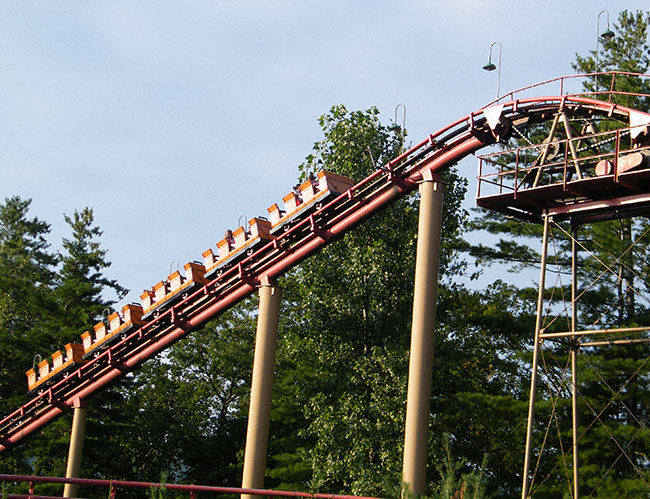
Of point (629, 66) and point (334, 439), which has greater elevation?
point (629, 66)

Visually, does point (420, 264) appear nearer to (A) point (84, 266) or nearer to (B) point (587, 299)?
(B) point (587, 299)

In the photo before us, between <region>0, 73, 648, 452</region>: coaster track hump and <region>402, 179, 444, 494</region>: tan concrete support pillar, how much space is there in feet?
3.17

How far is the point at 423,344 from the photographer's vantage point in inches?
608

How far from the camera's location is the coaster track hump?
16422mm

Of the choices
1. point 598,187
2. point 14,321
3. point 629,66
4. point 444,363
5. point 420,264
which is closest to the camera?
point 598,187

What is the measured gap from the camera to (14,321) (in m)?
44.8

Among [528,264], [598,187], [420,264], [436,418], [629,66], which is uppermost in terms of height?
[629,66]

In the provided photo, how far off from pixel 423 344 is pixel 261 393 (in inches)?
183

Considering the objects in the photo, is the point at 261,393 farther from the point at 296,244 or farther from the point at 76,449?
the point at 76,449

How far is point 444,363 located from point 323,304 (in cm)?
402

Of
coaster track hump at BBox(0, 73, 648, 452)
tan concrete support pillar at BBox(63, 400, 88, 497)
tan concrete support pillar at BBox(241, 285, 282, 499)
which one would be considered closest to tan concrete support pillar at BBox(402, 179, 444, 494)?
coaster track hump at BBox(0, 73, 648, 452)

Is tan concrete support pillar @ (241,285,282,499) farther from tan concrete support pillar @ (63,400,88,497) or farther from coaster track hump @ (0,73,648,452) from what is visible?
tan concrete support pillar @ (63,400,88,497)

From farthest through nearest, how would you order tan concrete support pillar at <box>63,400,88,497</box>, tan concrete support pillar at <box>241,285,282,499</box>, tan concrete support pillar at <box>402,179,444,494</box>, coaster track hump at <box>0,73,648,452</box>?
tan concrete support pillar at <box>63,400,88,497</box> < tan concrete support pillar at <box>241,285,282,499</box> < coaster track hump at <box>0,73,648,452</box> < tan concrete support pillar at <box>402,179,444,494</box>

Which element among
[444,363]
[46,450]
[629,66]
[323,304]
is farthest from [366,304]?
[46,450]
